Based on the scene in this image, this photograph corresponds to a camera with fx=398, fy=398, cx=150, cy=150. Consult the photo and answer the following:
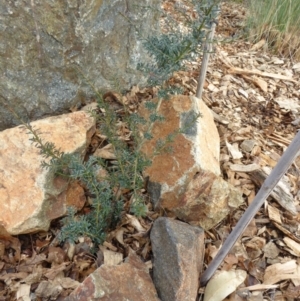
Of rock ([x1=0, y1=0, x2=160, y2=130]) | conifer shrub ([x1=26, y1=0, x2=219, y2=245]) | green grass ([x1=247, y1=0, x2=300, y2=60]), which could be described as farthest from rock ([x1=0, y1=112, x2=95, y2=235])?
green grass ([x1=247, y1=0, x2=300, y2=60])

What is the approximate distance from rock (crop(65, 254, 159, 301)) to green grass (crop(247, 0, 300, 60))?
2587 millimetres

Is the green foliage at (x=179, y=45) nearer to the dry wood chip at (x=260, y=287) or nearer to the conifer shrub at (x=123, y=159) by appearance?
the conifer shrub at (x=123, y=159)

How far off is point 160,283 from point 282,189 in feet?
2.96

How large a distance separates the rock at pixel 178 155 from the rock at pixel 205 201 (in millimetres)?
30

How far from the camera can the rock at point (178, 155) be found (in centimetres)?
180

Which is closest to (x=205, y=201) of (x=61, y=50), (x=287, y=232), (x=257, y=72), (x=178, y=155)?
(x=178, y=155)

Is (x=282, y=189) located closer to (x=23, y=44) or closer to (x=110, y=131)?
(x=110, y=131)

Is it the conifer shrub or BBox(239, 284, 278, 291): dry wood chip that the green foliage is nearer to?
the conifer shrub

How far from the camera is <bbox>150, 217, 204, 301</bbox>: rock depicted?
1.45 metres

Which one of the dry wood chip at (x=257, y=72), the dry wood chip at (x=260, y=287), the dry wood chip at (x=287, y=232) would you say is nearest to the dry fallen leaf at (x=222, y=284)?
the dry wood chip at (x=260, y=287)

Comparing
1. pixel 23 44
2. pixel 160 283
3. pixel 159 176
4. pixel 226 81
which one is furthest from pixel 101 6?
pixel 160 283

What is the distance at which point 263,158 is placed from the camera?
226cm

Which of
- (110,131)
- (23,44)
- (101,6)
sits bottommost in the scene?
(110,131)

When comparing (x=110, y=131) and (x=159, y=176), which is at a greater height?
(x=110, y=131)
